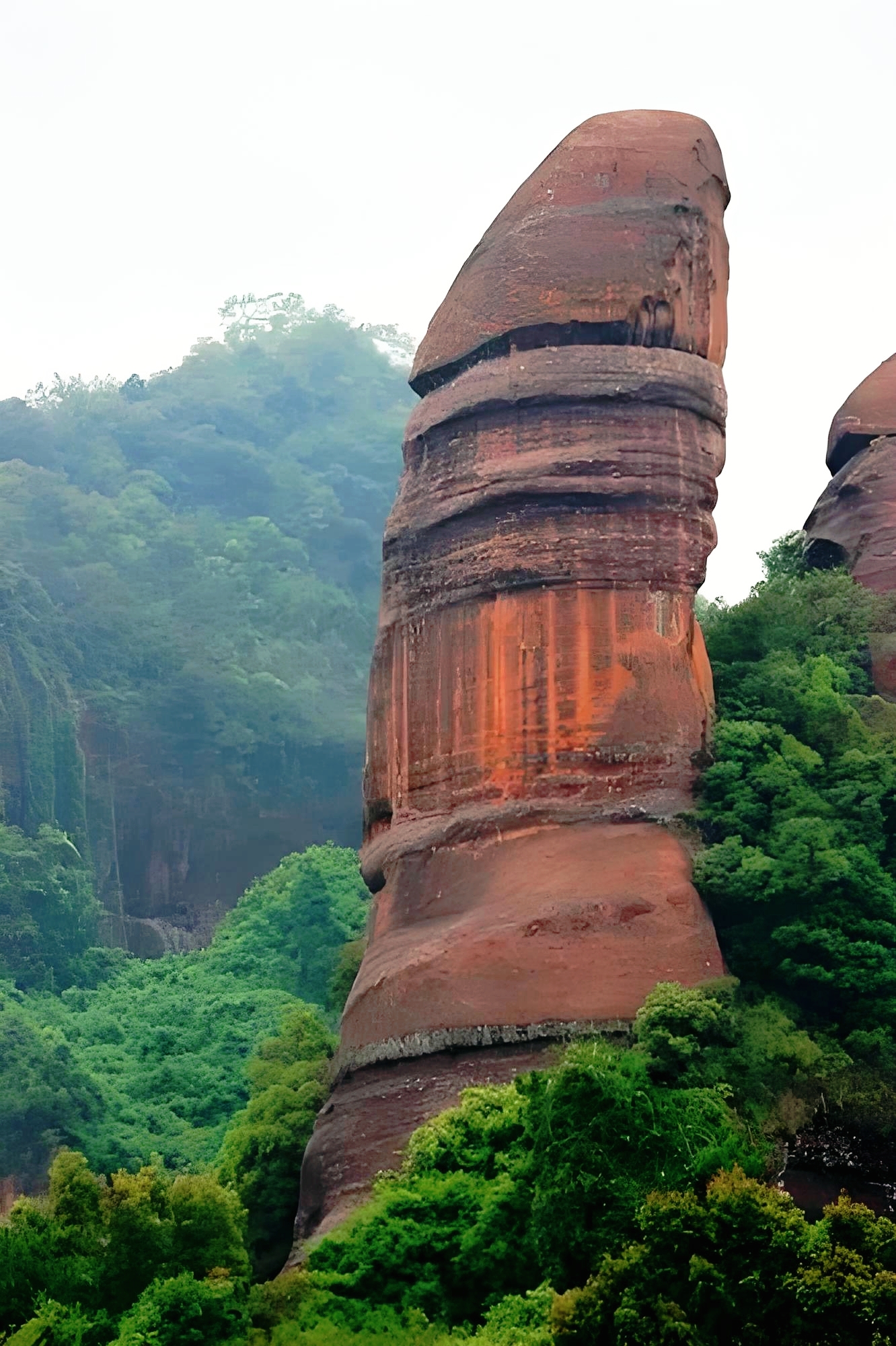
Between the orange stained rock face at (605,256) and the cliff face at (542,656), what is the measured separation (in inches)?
1.4

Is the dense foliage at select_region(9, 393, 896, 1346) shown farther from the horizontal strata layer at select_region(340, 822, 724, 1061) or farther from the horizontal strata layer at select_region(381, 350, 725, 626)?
the horizontal strata layer at select_region(381, 350, 725, 626)

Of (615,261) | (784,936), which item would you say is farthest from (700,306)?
(784,936)

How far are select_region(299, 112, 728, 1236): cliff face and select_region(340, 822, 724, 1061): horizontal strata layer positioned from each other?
0.02 meters

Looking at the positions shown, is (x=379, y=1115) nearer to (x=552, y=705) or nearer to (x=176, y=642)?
(x=552, y=705)

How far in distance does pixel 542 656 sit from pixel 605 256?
4.43m

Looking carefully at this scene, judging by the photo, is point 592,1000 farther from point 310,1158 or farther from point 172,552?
point 172,552

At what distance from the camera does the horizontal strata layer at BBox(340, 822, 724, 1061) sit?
20953mm

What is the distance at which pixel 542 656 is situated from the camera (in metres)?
22.2

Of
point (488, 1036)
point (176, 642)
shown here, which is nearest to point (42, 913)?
point (176, 642)

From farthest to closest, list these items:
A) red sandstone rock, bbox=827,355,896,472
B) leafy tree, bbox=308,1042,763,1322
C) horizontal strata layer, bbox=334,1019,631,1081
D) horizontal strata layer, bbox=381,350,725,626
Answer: red sandstone rock, bbox=827,355,896,472
horizontal strata layer, bbox=381,350,725,626
horizontal strata layer, bbox=334,1019,631,1081
leafy tree, bbox=308,1042,763,1322

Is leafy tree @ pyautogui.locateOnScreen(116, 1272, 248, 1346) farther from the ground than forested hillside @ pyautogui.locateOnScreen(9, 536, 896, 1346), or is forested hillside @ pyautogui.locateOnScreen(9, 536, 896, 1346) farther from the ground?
forested hillside @ pyautogui.locateOnScreen(9, 536, 896, 1346)

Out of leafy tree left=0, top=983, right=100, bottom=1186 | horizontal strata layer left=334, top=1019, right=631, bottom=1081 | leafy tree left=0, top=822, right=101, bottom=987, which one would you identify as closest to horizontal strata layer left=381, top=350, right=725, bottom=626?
horizontal strata layer left=334, top=1019, right=631, bottom=1081

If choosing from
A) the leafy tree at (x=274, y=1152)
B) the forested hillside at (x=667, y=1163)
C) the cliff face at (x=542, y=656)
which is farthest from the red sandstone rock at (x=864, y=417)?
the leafy tree at (x=274, y=1152)

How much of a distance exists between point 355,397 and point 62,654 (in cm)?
1909
